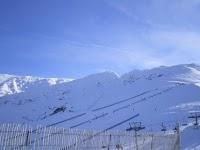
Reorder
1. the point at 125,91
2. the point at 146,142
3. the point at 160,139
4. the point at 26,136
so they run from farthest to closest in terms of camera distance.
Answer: the point at 125,91
the point at 160,139
the point at 146,142
the point at 26,136

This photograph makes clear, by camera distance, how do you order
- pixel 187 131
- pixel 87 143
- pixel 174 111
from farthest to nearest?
pixel 174 111, pixel 187 131, pixel 87 143

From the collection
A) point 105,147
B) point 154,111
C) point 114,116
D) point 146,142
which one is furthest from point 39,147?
point 114,116

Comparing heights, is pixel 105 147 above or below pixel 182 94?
below

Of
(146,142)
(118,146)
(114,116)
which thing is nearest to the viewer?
(118,146)

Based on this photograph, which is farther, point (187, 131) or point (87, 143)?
point (187, 131)

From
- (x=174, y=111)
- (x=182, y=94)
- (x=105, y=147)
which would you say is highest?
(x=182, y=94)

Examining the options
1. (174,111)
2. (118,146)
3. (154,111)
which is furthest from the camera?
(154,111)

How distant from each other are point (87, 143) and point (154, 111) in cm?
9142

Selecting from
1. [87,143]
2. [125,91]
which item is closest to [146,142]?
[87,143]

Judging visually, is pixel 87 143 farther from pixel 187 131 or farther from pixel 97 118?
pixel 97 118

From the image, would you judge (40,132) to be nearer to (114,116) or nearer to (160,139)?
(160,139)

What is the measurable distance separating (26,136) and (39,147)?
3.01 feet

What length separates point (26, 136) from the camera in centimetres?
1252

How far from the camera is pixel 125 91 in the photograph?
189750 millimetres
